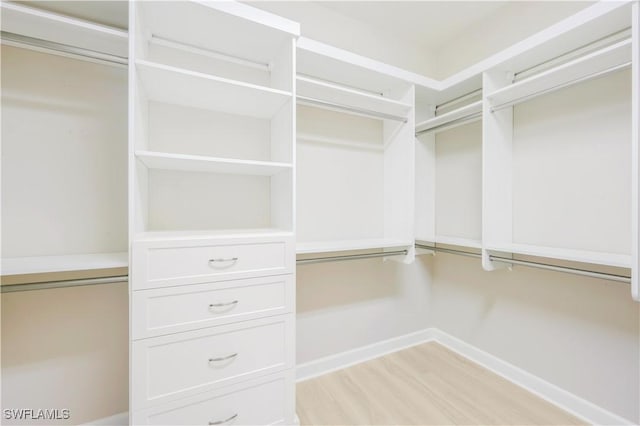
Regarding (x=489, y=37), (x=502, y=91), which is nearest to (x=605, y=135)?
(x=502, y=91)

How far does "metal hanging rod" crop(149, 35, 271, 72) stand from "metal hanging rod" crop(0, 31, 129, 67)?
25 centimetres

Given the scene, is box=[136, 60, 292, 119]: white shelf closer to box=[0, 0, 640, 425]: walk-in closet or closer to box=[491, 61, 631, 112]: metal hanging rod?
box=[0, 0, 640, 425]: walk-in closet

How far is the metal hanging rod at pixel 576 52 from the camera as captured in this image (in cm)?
138

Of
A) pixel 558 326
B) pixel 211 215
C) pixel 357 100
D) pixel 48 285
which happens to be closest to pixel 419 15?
pixel 357 100

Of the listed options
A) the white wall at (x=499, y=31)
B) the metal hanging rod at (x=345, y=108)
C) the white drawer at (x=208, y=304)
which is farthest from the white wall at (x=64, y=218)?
the white wall at (x=499, y=31)

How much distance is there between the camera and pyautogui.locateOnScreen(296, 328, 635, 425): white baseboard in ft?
4.92

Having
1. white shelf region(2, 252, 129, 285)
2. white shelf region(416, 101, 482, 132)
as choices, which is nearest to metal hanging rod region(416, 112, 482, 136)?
white shelf region(416, 101, 482, 132)

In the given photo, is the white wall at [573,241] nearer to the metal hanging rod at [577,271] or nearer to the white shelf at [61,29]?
the metal hanging rod at [577,271]

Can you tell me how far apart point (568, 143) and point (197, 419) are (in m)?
2.44

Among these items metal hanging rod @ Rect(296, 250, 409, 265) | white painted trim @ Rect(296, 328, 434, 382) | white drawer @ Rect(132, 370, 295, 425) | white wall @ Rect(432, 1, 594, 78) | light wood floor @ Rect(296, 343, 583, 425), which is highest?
white wall @ Rect(432, 1, 594, 78)

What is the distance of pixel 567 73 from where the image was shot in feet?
4.66

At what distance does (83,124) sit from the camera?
135cm

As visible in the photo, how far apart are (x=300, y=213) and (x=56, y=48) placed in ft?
4.66

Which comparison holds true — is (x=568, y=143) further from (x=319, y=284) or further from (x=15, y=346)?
(x=15, y=346)
